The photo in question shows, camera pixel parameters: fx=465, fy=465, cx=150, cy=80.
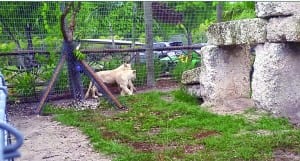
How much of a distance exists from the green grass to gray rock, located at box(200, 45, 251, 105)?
0.30m

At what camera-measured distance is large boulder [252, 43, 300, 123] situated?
4629mm

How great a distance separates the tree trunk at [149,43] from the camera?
7.80m

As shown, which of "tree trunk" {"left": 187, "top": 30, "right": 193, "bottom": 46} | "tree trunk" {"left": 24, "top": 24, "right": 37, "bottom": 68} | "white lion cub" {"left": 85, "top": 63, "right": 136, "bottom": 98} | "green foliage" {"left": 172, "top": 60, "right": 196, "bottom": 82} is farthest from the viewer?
"tree trunk" {"left": 187, "top": 30, "right": 193, "bottom": 46}

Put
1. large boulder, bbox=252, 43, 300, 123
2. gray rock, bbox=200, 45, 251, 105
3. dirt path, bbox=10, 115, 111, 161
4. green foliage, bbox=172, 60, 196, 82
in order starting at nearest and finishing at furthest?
dirt path, bbox=10, 115, 111, 161 → large boulder, bbox=252, 43, 300, 123 → gray rock, bbox=200, 45, 251, 105 → green foliage, bbox=172, 60, 196, 82

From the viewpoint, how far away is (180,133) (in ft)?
14.1

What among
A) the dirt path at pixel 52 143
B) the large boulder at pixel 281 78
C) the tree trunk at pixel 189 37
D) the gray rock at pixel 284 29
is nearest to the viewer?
the dirt path at pixel 52 143

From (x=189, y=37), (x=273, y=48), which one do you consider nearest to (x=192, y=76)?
(x=273, y=48)

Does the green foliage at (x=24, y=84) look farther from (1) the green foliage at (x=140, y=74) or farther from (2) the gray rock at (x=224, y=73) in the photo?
(2) the gray rock at (x=224, y=73)

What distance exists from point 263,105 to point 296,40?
85 centimetres

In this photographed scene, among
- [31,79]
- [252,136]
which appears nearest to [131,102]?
[31,79]

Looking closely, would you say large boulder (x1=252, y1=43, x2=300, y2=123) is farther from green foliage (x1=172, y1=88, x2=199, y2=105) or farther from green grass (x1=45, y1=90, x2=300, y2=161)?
green foliage (x1=172, y1=88, x2=199, y2=105)

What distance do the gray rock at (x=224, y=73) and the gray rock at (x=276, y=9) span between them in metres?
0.90

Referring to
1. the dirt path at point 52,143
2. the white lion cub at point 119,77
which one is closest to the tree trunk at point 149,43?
the white lion cub at point 119,77

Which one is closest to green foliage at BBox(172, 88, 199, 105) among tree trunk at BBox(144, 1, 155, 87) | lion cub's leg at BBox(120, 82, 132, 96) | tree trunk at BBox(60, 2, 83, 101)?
lion cub's leg at BBox(120, 82, 132, 96)
